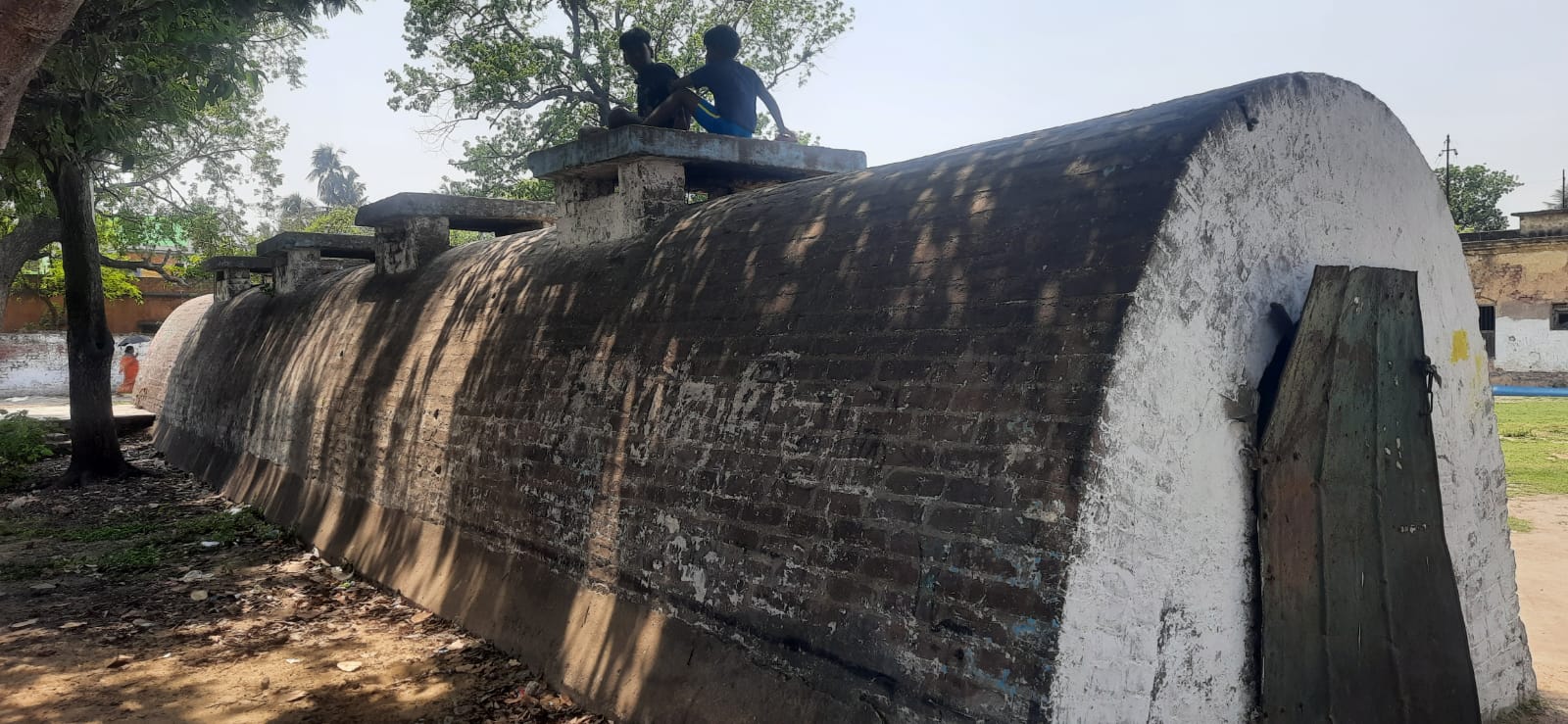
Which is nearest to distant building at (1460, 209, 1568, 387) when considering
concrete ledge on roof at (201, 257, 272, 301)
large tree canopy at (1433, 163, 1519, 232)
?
large tree canopy at (1433, 163, 1519, 232)

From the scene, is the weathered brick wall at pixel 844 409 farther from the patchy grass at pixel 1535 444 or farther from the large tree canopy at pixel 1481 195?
the large tree canopy at pixel 1481 195

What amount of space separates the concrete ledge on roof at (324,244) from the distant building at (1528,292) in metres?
23.9

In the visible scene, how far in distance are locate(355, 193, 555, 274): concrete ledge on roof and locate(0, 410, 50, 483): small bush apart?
6.45 m

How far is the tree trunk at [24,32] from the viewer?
11.6 ft

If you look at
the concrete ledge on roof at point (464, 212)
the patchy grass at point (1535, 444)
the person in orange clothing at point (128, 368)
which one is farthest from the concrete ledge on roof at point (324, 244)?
the person in orange clothing at point (128, 368)

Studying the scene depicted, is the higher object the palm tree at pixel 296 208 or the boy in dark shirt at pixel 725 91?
the palm tree at pixel 296 208

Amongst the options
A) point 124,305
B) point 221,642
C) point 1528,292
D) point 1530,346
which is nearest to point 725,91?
point 221,642

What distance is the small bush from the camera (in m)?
12.9

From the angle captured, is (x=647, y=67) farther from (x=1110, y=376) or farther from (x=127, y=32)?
(x=1110, y=376)

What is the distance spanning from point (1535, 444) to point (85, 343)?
66.3ft

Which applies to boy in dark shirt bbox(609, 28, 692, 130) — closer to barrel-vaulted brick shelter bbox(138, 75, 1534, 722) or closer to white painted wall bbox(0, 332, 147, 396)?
barrel-vaulted brick shelter bbox(138, 75, 1534, 722)

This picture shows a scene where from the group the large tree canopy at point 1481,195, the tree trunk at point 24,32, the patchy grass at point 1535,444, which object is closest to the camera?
the tree trunk at point 24,32

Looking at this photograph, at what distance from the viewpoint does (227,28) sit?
8852mm

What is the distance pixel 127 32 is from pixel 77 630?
17.5 feet
